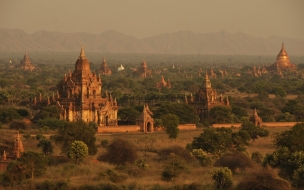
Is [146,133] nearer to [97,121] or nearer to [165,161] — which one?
[97,121]

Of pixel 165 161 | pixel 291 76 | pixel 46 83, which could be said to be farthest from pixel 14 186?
pixel 291 76

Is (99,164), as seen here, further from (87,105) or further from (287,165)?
(87,105)

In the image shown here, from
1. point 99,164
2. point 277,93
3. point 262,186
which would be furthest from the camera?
point 277,93

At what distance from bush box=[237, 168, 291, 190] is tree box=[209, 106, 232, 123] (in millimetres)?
32008

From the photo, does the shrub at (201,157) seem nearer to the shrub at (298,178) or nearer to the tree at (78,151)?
the tree at (78,151)

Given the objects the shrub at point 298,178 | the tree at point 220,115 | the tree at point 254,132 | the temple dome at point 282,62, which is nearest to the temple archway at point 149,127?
the tree at point 220,115

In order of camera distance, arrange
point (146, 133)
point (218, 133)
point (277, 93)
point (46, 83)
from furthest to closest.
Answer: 1. point (46, 83)
2. point (277, 93)
3. point (146, 133)
4. point (218, 133)

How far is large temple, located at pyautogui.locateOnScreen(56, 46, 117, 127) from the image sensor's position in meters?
66.9

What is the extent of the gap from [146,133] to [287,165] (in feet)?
70.2

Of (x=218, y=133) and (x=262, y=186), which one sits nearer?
(x=262, y=186)

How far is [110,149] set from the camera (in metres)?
49.3

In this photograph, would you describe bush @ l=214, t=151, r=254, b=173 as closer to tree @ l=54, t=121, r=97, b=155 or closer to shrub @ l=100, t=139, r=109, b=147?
tree @ l=54, t=121, r=97, b=155

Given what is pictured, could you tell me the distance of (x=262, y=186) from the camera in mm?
38531

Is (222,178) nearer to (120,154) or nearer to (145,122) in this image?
(120,154)
